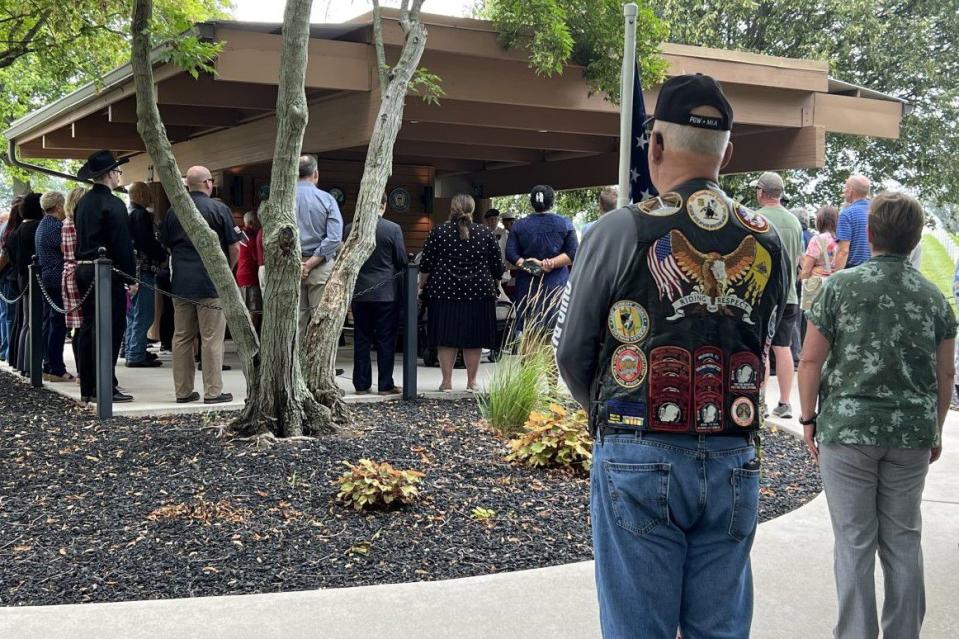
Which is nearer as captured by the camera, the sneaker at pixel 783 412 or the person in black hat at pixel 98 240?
the sneaker at pixel 783 412

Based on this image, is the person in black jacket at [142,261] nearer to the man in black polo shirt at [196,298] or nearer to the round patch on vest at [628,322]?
the man in black polo shirt at [196,298]

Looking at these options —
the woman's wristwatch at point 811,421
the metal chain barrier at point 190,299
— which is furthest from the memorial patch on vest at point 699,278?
the metal chain barrier at point 190,299

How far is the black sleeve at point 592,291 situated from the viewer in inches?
87.4

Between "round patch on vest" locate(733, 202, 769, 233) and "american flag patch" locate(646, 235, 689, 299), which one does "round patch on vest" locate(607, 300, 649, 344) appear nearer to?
"american flag patch" locate(646, 235, 689, 299)

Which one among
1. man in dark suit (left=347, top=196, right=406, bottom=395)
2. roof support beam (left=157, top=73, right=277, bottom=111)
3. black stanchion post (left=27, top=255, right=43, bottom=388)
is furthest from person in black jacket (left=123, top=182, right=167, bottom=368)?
man in dark suit (left=347, top=196, right=406, bottom=395)

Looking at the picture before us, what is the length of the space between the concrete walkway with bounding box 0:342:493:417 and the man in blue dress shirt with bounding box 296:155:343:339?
964mm

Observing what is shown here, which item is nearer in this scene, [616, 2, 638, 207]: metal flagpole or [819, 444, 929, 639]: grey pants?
[819, 444, 929, 639]: grey pants

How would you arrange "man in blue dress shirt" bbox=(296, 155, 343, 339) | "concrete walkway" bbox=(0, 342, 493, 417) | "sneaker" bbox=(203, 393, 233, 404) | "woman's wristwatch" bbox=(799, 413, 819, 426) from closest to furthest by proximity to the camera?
1. "woman's wristwatch" bbox=(799, 413, 819, 426)
2. "concrete walkway" bbox=(0, 342, 493, 417)
3. "sneaker" bbox=(203, 393, 233, 404)
4. "man in blue dress shirt" bbox=(296, 155, 343, 339)

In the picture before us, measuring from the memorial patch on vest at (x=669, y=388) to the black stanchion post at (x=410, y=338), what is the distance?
21.1 ft

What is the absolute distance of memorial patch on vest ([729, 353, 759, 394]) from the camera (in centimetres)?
226

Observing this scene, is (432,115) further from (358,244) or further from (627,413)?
(627,413)

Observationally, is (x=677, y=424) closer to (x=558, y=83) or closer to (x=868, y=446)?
(x=868, y=446)

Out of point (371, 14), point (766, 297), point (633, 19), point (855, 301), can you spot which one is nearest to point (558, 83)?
point (371, 14)

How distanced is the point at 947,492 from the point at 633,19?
319 cm
